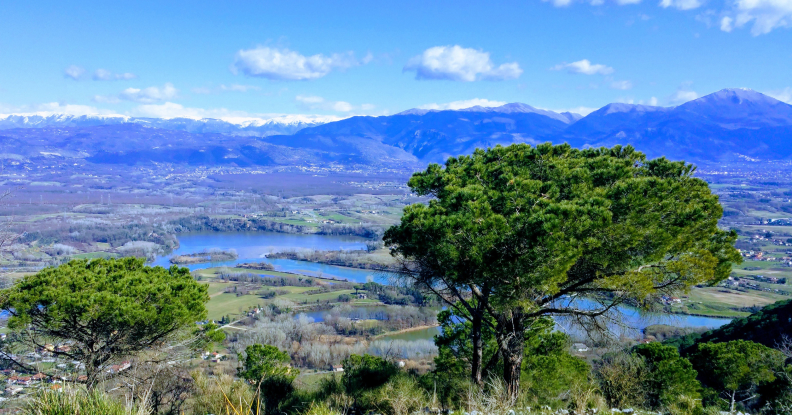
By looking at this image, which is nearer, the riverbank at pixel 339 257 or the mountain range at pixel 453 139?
the riverbank at pixel 339 257

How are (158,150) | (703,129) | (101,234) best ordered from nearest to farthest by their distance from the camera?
(101,234) < (158,150) < (703,129)

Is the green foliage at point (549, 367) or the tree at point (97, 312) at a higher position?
the tree at point (97, 312)

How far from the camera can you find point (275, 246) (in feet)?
129

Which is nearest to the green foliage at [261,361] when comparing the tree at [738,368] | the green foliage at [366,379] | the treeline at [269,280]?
the green foliage at [366,379]

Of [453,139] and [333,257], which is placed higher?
[453,139]

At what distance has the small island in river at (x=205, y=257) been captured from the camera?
3127cm

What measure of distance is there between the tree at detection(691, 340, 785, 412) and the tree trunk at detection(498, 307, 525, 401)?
18.4 feet

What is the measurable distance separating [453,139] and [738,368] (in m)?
164

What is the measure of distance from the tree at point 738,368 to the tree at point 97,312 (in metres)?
9.09

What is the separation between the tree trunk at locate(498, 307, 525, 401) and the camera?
492 centimetres

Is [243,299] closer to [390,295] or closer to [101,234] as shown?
[390,295]

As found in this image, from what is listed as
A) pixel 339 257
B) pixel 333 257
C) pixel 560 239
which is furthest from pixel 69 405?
pixel 333 257

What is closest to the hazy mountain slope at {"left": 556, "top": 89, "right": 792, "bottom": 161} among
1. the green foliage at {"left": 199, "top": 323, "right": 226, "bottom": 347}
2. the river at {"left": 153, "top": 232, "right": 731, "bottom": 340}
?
the river at {"left": 153, "top": 232, "right": 731, "bottom": 340}

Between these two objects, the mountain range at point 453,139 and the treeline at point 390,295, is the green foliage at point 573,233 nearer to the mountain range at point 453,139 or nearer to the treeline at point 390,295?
the treeline at point 390,295
